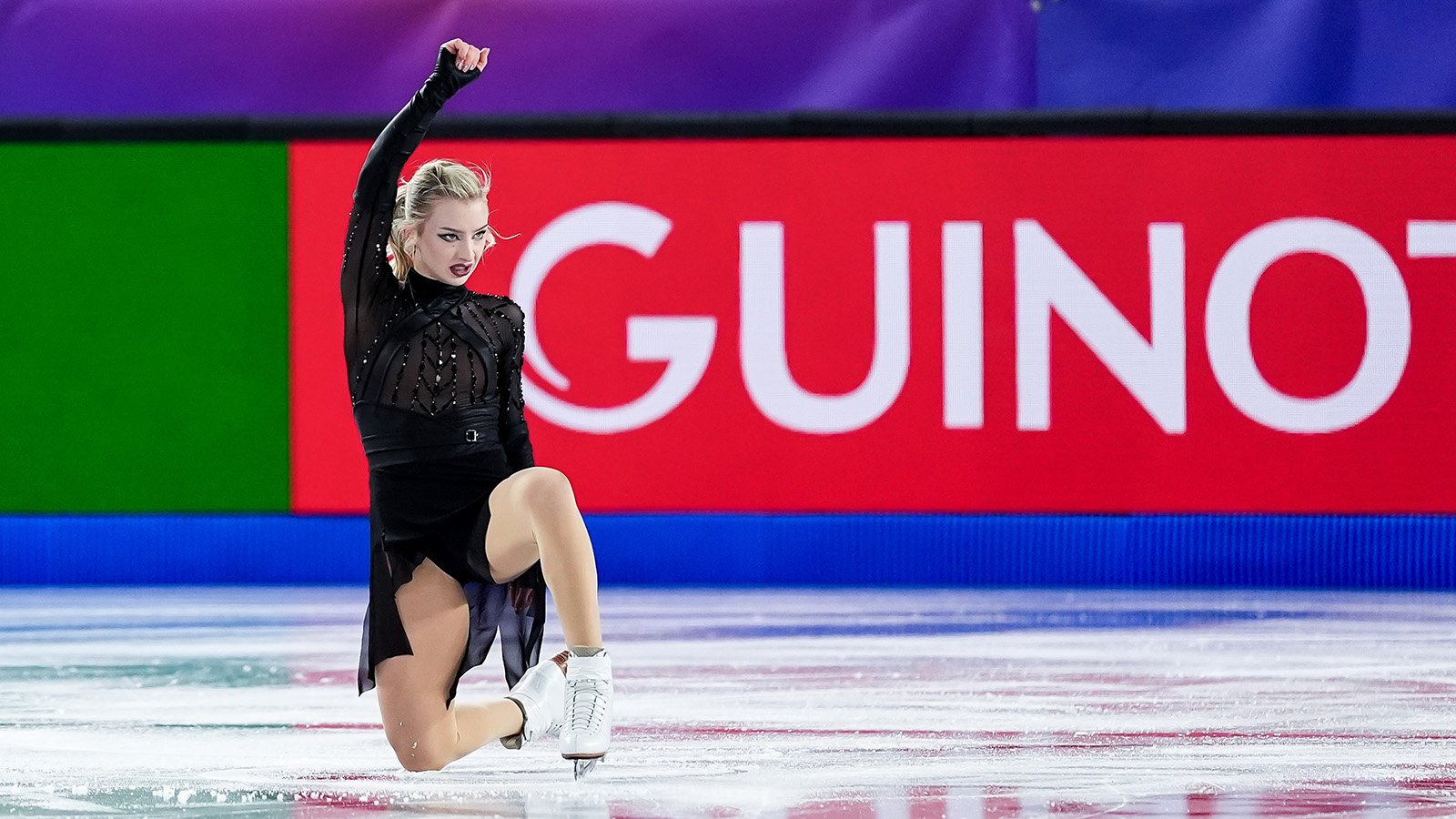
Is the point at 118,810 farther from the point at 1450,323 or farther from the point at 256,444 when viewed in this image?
the point at 1450,323

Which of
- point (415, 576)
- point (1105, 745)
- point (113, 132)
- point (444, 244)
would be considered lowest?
point (1105, 745)

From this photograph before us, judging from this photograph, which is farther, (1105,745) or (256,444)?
(256,444)

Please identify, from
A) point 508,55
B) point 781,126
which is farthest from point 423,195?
point 508,55

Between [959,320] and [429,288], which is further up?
[959,320]

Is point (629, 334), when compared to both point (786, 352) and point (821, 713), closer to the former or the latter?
point (786, 352)

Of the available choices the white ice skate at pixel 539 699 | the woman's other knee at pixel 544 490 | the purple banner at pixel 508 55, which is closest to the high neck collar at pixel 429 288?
the woman's other knee at pixel 544 490

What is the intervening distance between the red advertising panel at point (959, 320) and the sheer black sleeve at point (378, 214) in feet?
10.2

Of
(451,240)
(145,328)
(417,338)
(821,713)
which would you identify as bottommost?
(821,713)

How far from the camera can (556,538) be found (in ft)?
8.84

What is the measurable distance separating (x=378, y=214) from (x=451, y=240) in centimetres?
11

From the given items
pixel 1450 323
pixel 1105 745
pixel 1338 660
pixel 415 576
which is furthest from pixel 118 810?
pixel 1450 323

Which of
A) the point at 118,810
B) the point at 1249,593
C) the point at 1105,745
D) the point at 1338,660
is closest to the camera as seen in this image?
the point at 118,810

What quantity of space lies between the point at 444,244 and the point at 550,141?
325 centimetres

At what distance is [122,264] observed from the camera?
6.19 metres
